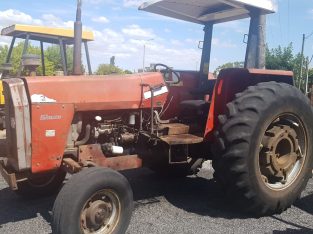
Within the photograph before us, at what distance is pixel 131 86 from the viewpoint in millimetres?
4395

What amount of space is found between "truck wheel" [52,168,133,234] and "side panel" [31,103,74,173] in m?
0.47

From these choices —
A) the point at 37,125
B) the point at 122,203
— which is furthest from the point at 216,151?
the point at 37,125

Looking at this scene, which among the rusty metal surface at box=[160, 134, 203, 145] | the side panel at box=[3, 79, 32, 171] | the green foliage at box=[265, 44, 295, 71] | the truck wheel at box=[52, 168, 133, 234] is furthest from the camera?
the green foliage at box=[265, 44, 295, 71]

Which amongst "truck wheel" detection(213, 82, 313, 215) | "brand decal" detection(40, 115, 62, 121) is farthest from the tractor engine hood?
"truck wheel" detection(213, 82, 313, 215)

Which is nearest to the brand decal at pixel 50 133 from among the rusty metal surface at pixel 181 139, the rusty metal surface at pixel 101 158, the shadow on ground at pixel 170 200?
the rusty metal surface at pixel 101 158

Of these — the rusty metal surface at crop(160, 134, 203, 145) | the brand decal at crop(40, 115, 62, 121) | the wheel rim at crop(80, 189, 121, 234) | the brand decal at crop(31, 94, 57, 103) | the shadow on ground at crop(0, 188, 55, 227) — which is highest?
the brand decal at crop(31, 94, 57, 103)

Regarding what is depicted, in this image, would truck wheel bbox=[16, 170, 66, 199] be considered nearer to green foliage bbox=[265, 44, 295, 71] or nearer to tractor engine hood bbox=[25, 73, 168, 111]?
tractor engine hood bbox=[25, 73, 168, 111]

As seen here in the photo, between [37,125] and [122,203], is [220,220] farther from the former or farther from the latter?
[37,125]

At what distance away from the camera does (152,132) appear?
441 centimetres

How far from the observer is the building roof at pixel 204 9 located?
15.2 feet

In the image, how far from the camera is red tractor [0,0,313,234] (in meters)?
3.75

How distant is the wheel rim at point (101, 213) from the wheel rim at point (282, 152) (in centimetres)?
160

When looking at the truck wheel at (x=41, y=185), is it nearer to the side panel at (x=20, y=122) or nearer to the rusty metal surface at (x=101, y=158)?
the rusty metal surface at (x=101, y=158)

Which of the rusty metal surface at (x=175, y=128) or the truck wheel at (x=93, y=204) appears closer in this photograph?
the truck wheel at (x=93, y=204)
